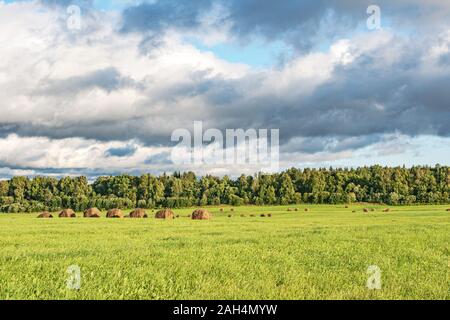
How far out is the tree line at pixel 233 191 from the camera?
526 ft

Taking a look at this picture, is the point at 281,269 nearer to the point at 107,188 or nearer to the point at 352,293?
the point at 352,293

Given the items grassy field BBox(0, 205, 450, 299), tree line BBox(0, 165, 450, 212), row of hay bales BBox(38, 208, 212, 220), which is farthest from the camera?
tree line BBox(0, 165, 450, 212)

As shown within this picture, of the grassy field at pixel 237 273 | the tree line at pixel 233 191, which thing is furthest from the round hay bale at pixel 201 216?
the tree line at pixel 233 191

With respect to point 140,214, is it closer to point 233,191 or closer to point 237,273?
point 237,273

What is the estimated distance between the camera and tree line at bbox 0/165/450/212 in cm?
16025

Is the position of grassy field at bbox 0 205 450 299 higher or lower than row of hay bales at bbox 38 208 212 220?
higher

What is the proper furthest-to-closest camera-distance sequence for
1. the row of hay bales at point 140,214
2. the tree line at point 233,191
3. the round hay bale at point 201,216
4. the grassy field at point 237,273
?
the tree line at point 233,191
the row of hay bales at point 140,214
the round hay bale at point 201,216
the grassy field at point 237,273

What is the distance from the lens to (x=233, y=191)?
182250mm

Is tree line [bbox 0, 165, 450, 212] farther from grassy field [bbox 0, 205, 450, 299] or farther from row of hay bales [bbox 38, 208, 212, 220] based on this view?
grassy field [bbox 0, 205, 450, 299]

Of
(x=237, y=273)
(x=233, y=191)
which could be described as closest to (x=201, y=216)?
(x=237, y=273)

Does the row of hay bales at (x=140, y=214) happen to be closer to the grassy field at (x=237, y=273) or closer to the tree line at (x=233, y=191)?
the grassy field at (x=237, y=273)

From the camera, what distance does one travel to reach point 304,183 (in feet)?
645

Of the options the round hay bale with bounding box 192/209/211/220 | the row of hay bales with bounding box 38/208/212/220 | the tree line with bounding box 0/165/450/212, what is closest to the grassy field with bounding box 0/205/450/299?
the round hay bale with bounding box 192/209/211/220
